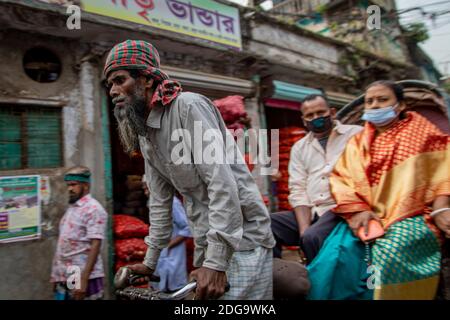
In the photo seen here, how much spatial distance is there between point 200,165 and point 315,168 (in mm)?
1675

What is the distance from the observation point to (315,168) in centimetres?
289

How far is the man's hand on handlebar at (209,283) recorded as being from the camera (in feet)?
4.36

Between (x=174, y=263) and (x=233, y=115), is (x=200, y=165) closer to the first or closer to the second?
(x=233, y=115)

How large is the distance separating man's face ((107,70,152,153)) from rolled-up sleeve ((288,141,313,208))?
5.25 feet

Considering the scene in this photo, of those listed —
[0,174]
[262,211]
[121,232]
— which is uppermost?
[0,174]

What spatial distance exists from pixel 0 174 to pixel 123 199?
2.32 meters

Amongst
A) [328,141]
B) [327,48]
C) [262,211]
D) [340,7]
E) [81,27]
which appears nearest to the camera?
[262,211]

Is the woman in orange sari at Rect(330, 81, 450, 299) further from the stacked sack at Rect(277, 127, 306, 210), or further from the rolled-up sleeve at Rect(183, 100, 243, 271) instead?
the stacked sack at Rect(277, 127, 306, 210)

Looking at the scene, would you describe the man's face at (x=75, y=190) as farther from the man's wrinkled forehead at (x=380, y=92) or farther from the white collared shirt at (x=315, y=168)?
the man's wrinkled forehead at (x=380, y=92)

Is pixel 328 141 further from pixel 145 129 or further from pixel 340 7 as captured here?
pixel 340 7

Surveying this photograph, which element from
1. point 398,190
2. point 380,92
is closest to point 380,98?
point 380,92

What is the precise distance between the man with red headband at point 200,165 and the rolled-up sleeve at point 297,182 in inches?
47.7
